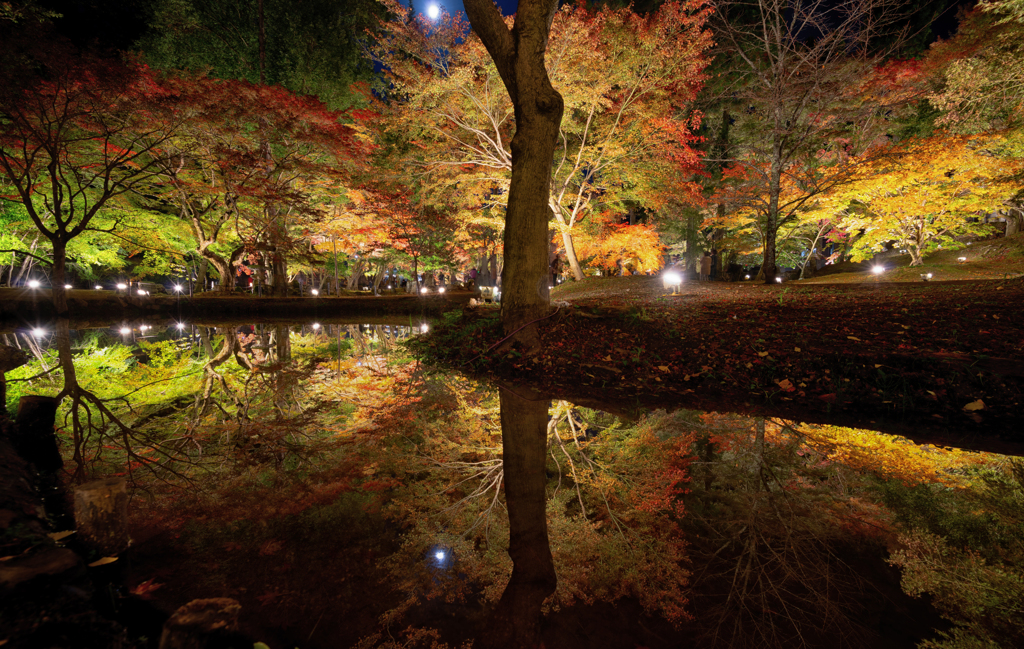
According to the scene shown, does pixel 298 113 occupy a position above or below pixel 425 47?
below

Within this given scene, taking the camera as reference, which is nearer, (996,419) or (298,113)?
(996,419)

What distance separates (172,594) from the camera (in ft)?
5.83

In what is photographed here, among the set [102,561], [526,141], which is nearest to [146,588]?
[102,561]

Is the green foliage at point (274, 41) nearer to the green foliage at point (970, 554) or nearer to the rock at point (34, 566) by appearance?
the rock at point (34, 566)

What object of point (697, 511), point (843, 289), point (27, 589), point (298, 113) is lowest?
point (697, 511)

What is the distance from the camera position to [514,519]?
2508 millimetres

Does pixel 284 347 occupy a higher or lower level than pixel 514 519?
higher

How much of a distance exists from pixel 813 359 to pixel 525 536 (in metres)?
4.23

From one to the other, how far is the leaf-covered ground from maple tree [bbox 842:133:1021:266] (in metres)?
7.01

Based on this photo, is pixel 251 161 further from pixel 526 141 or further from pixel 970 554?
pixel 970 554

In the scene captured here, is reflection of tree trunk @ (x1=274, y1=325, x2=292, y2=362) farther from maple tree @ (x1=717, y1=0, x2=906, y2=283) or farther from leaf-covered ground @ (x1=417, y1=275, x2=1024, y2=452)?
maple tree @ (x1=717, y1=0, x2=906, y2=283)

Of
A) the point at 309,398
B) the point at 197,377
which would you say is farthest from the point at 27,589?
the point at 197,377

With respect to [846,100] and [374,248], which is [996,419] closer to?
[846,100]

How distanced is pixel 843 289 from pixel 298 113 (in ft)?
50.8
